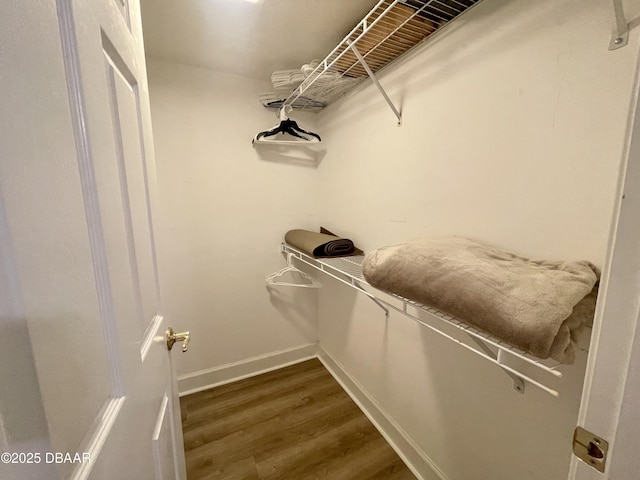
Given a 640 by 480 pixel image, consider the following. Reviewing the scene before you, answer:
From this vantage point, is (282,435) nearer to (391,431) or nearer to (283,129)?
(391,431)

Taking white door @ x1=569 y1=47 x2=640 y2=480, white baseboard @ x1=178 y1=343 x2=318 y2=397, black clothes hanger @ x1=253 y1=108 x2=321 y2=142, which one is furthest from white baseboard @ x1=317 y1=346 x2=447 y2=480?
black clothes hanger @ x1=253 y1=108 x2=321 y2=142

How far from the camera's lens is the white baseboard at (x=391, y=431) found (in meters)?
1.19

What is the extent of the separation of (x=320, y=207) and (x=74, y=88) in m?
1.69

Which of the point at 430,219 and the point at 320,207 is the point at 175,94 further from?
the point at 430,219

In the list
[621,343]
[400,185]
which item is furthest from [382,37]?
[621,343]

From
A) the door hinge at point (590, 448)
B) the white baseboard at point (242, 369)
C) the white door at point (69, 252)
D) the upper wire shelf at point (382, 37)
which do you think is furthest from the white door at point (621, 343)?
the white baseboard at point (242, 369)

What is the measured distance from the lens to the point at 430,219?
1.11 metres

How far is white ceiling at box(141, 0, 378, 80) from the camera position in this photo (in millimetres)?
1065

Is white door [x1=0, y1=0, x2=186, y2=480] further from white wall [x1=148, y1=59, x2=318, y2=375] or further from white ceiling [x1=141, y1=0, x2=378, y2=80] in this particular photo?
white wall [x1=148, y1=59, x2=318, y2=375]

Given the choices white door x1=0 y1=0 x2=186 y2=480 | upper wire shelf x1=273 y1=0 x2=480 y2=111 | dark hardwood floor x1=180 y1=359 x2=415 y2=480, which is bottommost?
dark hardwood floor x1=180 y1=359 x2=415 y2=480

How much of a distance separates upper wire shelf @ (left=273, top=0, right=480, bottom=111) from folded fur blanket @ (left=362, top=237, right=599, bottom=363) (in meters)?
0.79

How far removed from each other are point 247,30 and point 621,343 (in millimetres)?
1643

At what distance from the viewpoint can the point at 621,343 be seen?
38 centimetres

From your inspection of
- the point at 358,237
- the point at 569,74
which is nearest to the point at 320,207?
the point at 358,237
